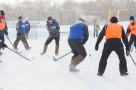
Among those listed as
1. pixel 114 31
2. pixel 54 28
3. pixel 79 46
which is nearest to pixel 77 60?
pixel 79 46

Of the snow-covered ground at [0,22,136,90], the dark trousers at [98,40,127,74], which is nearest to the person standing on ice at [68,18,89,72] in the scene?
the snow-covered ground at [0,22,136,90]

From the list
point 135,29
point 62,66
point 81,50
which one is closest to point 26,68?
point 62,66

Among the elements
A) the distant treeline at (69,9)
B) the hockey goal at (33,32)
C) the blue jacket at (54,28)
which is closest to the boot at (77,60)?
the blue jacket at (54,28)

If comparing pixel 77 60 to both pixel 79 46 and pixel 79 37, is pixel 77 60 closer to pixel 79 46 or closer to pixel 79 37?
pixel 79 46

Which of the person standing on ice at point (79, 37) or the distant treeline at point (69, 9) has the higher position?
the person standing on ice at point (79, 37)

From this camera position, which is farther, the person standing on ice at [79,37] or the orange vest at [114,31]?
the person standing on ice at [79,37]

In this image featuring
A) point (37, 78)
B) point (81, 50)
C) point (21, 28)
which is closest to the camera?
point (37, 78)

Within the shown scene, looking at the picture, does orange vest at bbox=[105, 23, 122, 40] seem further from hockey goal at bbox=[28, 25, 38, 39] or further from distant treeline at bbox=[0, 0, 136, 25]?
distant treeline at bbox=[0, 0, 136, 25]

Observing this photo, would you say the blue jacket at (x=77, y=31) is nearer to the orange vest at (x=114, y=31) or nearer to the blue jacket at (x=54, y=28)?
the orange vest at (x=114, y=31)

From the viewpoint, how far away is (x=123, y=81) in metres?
5.48

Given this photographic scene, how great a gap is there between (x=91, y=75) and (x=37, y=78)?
4.29 ft

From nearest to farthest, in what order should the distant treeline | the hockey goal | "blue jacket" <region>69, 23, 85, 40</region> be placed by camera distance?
"blue jacket" <region>69, 23, 85, 40</region> → the hockey goal → the distant treeline

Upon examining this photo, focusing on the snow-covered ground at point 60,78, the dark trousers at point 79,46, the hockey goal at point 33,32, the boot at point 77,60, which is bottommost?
the hockey goal at point 33,32

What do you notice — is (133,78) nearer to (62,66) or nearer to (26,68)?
(62,66)
